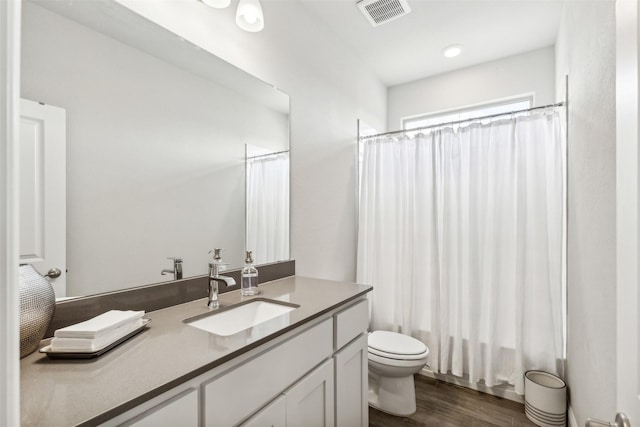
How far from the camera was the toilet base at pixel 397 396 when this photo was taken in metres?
1.95

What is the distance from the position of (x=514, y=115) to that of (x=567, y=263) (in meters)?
1.08

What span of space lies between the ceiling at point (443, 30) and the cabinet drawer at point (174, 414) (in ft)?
7.65

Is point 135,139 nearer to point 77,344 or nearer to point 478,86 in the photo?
point 77,344

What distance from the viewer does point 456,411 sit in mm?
1985

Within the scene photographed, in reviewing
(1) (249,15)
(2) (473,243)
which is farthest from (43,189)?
(2) (473,243)

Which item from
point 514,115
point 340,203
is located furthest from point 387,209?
point 514,115

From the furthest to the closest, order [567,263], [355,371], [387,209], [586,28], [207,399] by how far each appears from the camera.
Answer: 1. [387,209]
2. [567,263]
3. [355,371]
4. [586,28]
5. [207,399]

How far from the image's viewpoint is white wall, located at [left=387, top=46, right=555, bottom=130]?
2.59 meters

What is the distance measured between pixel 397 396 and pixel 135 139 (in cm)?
208

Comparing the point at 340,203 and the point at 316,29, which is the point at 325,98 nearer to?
the point at 316,29

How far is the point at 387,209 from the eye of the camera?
2641mm

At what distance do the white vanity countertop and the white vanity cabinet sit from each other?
1.5 inches

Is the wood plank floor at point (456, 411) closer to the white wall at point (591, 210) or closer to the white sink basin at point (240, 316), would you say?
the white wall at point (591, 210)

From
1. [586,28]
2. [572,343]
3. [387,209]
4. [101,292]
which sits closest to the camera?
[101,292]
